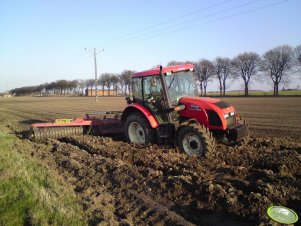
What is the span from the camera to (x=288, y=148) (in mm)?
8352

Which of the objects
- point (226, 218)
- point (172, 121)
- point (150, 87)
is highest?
point (150, 87)

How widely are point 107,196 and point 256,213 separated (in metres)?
2.41

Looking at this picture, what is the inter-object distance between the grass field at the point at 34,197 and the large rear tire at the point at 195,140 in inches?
124

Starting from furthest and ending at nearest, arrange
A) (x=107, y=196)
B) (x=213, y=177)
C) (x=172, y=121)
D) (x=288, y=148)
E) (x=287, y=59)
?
(x=287, y=59) → (x=172, y=121) → (x=288, y=148) → (x=213, y=177) → (x=107, y=196)

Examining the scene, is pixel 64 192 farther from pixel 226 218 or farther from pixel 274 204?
pixel 274 204

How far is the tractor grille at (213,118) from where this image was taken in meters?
8.13

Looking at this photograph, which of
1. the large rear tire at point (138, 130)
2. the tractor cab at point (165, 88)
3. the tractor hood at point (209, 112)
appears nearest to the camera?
the tractor hood at point (209, 112)

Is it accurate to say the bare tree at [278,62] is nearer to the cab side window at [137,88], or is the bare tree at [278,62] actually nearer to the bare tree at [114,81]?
the bare tree at [114,81]

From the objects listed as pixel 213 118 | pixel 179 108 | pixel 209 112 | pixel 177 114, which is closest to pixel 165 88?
pixel 179 108

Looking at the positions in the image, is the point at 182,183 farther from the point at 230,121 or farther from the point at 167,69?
the point at 167,69

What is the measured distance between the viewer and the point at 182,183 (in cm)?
573

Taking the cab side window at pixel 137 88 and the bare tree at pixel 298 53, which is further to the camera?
the bare tree at pixel 298 53

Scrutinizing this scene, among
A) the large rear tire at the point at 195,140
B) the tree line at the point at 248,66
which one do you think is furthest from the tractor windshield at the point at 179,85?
the tree line at the point at 248,66

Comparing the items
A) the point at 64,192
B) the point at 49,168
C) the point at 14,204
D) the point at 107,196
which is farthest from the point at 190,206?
the point at 49,168
